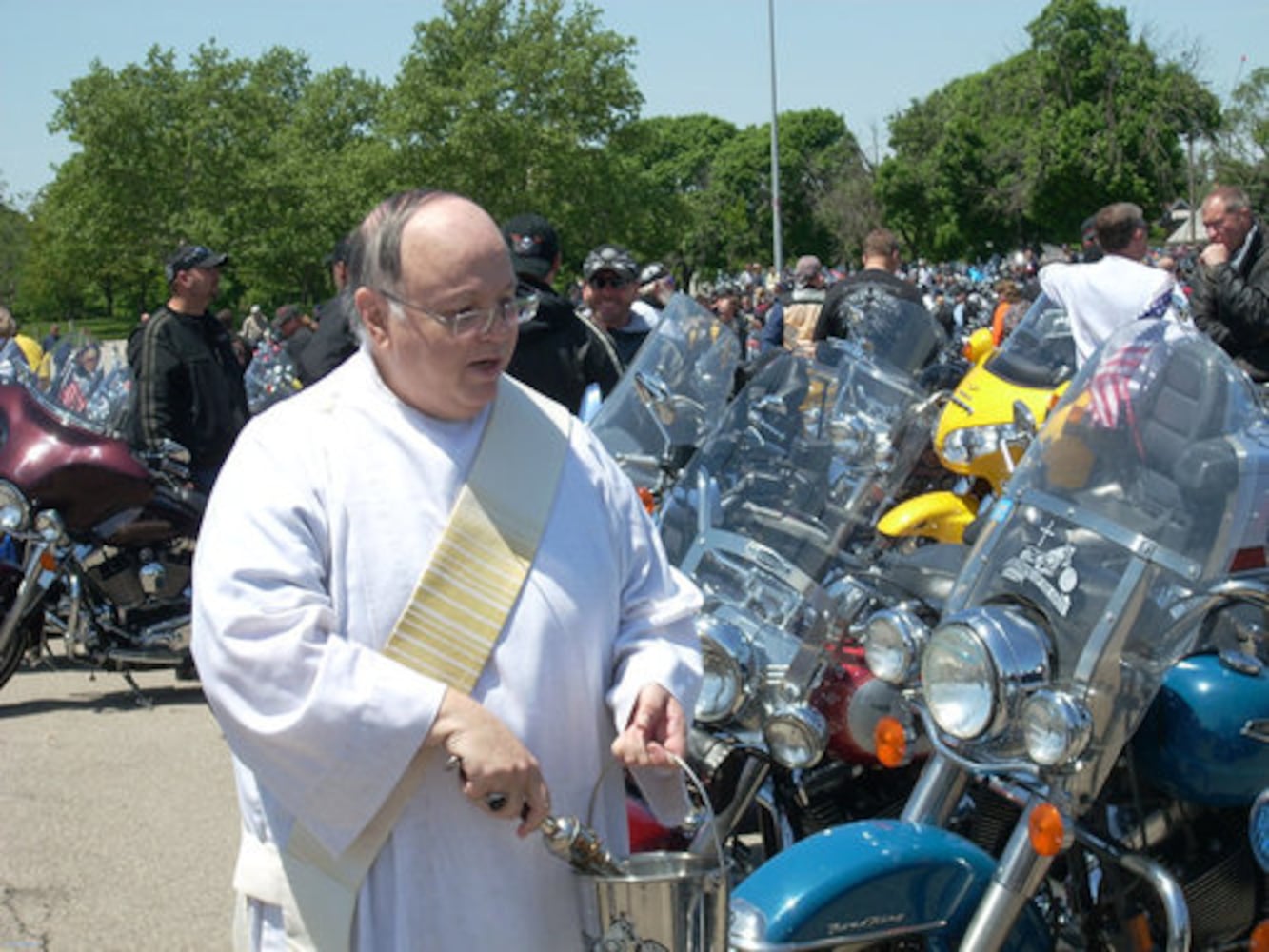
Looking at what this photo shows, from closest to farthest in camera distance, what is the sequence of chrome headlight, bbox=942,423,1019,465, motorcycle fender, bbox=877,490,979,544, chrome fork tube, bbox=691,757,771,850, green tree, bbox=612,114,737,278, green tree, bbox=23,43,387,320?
1. chrome fork tube, bbox=691,757,771,850
2. chrome headlight, bbox=942,423,1019,465
3. motorcycle fender, bbox=877,490,979,544
4. green tree, bbox=612,114,737,278
5. green tree, bbox=23,43,387,320

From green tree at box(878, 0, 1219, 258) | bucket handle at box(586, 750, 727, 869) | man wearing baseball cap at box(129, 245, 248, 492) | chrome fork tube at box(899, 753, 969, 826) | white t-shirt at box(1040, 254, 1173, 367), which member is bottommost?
man wearing baseball cap at box(129, 245, 248, 492)

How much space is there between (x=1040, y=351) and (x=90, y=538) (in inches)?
168

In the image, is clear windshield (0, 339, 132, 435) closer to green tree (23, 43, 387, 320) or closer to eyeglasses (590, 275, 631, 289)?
eyeglasses (590, 275, 631, 289)

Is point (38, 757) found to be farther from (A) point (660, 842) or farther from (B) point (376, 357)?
(B) point (376, 357)

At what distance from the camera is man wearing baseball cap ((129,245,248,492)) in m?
7.11

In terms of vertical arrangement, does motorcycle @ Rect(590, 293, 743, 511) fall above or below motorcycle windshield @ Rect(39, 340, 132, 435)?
above

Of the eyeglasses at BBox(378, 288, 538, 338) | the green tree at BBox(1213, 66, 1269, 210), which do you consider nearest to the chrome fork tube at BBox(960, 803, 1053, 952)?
the eyeglasses at BBox(378, 288, 538, 338)

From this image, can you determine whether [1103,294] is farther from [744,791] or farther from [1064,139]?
[1064,139]

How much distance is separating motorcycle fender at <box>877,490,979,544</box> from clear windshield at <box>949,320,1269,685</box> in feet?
7.30

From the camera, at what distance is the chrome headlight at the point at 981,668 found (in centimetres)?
271

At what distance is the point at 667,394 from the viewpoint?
14.1 ft

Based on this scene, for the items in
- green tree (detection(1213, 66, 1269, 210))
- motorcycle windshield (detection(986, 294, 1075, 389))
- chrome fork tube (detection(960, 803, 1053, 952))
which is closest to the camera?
chrome fork tube (detection(960, 803, 1053, 952))

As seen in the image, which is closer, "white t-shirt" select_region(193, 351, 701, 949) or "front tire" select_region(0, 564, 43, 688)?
"white t-shirt" select_region(193, 351, 701, 949)

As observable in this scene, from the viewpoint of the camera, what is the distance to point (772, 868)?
116 inches
